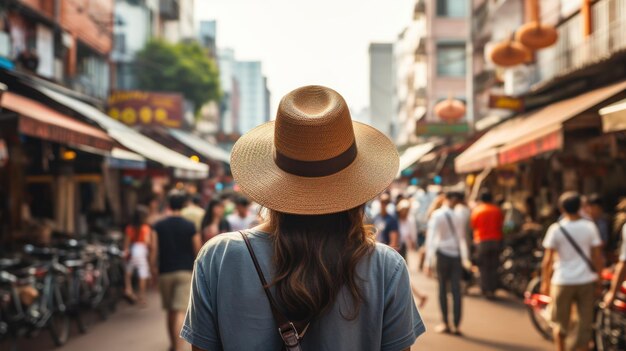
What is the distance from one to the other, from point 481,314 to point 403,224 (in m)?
5.83

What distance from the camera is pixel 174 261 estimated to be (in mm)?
→ 7848

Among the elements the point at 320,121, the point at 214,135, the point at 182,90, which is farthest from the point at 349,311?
the point at 214,135

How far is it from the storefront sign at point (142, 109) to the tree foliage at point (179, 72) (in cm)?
1040

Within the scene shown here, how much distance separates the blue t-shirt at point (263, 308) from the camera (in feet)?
7.14

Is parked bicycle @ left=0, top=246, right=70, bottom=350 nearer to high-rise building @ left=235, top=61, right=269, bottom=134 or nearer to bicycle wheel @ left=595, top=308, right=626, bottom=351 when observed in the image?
bicycle wheel @ left=595, top=308, right=626, bottom=351

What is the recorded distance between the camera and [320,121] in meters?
2.26

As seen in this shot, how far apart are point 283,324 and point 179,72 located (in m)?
37.6

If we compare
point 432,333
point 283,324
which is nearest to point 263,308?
point 283,324

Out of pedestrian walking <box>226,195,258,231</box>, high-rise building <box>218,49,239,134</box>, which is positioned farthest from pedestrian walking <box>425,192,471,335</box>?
high-rise building <box>218,49,239,134</box>

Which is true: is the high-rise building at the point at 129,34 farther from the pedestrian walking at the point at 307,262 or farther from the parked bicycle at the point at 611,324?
the pedestrian walking at the point at 307,262

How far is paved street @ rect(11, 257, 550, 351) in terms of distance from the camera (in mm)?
8414

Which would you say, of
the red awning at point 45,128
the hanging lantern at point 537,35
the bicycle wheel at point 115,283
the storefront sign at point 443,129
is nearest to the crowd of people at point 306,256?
the red awning at point 45,128

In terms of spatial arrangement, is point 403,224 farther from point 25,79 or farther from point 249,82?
point 249,82

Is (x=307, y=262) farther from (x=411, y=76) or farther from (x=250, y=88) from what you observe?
(x=250, y=88)
